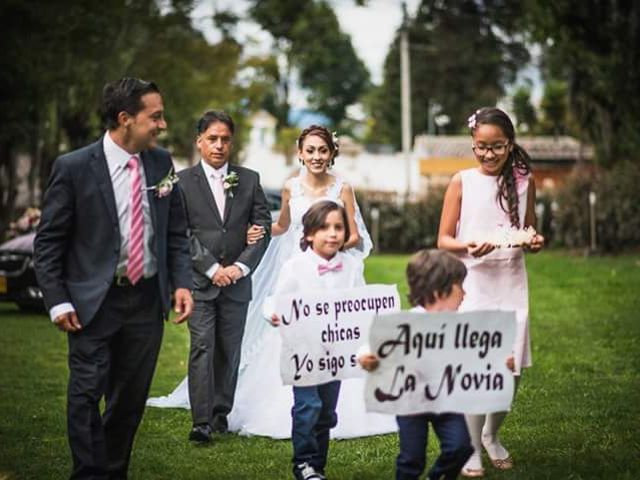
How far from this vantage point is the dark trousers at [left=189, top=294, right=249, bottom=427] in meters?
8.67

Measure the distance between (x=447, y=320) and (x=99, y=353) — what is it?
1.89m

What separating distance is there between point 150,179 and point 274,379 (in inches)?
125

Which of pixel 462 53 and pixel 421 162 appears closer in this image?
pixel 462 53

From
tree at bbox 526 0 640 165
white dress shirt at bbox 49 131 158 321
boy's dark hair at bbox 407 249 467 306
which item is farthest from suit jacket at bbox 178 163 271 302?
tree at bbox 526 0 640 165

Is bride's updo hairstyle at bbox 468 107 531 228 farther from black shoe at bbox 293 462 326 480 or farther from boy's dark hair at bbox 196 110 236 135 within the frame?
boy's dark hair at bbox 196 110 236 135

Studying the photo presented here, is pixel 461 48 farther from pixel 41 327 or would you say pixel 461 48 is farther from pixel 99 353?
pixel 99 353

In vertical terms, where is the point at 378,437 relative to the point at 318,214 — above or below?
below

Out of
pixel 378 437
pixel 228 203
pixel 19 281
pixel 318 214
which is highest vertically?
pixel 228 203

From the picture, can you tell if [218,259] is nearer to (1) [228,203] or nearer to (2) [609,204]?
(1) [228,203]

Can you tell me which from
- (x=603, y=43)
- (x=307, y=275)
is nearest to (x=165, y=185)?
(x=307, y=275)

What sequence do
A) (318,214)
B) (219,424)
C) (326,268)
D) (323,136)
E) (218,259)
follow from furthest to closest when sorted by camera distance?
(219,424) → (218,259) → (323,136) → (326,268) → (318,214)

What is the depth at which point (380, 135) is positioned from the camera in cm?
10425

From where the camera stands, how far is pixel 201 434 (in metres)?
8.59

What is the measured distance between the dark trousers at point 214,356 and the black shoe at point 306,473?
1883 mm
